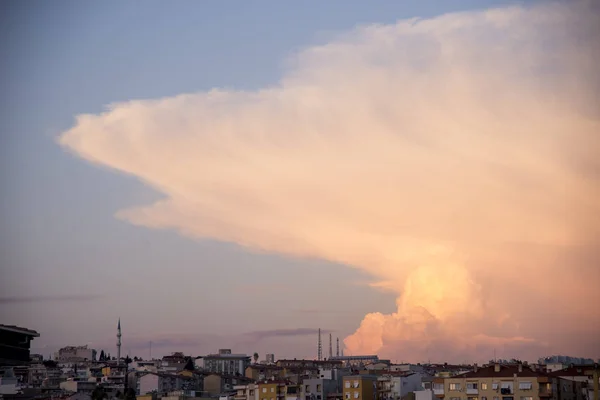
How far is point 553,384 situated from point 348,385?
44.7 feet

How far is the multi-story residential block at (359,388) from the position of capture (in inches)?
2469

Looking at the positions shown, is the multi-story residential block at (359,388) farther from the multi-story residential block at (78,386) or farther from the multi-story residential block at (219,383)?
the multi-story residential block at (78,386)

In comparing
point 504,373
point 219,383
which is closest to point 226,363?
point 219,383

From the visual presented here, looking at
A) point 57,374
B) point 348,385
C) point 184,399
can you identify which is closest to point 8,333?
point 184,399

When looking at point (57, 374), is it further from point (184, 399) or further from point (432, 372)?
point (432, 372)

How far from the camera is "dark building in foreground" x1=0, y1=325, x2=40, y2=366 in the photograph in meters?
63.7

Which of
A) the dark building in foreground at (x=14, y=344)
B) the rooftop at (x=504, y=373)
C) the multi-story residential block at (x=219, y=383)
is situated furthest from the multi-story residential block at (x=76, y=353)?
the rooftop at (x=504, y=373)

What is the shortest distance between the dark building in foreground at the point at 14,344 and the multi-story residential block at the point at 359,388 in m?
20.8

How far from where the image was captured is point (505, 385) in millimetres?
56750

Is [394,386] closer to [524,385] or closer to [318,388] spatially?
[318,388]

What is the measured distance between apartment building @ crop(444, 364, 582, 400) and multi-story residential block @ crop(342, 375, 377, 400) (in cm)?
594

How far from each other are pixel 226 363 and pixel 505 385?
46829 millimetres

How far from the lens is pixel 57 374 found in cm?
9150

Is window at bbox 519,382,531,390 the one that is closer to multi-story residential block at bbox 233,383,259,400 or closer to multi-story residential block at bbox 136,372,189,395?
multi-story residential block at bbox 233,383,259,400
